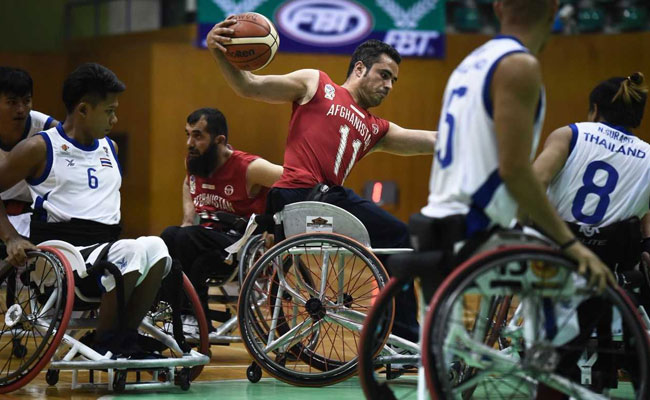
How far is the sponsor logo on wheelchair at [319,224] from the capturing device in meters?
3.93

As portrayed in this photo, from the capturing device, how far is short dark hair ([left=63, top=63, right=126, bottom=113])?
392 centimetres

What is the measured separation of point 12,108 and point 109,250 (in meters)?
1.21

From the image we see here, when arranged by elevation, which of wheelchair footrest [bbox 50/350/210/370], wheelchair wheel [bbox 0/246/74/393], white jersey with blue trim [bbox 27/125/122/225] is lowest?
wheelchair footrest [bbox 50/350/210/370]

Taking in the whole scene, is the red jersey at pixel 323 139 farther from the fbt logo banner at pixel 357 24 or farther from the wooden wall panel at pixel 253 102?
the fbt logo banner at pixel 357 24

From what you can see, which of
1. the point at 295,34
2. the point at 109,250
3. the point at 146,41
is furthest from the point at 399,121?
the point at 109,250

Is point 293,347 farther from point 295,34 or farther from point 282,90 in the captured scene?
point 295,34

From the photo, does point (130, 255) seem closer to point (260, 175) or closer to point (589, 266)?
point (260, 175)

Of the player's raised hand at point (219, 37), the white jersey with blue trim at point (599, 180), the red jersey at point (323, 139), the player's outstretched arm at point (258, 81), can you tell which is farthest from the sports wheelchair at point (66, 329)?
the white jersey with blue trim at point (599, 180)

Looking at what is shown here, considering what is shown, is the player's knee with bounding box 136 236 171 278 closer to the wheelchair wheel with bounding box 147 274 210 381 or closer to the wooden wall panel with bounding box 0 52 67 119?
the wheelchair wheel with bounding box 147 274 210 381

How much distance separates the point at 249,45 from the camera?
3.98 m

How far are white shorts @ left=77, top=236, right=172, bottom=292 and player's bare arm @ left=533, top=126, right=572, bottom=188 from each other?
144cm

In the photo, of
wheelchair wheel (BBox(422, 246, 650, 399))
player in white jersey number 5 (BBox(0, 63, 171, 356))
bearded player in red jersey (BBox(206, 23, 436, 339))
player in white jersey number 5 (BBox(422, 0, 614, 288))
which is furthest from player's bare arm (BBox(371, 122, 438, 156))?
wheelchair wheel (BBox(422, 246, 650, 399))

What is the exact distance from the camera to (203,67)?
35.7 ft

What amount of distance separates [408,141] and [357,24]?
21.3 feet
